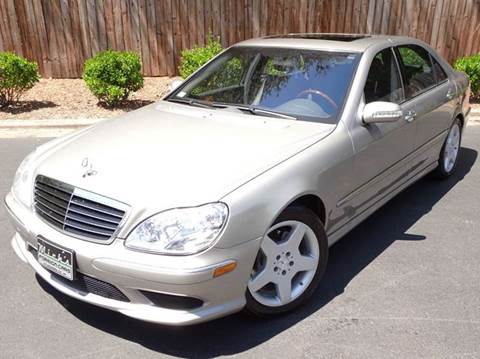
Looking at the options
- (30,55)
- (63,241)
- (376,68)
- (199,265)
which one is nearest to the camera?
(199,265)

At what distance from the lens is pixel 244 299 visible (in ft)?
9.02

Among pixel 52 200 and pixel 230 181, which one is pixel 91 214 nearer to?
pixel 52 200

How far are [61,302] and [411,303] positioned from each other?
7.54 ft

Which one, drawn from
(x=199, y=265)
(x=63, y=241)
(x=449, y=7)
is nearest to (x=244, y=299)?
(x=199, y=265)

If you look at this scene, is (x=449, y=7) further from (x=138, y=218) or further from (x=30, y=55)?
(x=138, y=218)

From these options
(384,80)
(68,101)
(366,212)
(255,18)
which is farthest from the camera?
(255,18)

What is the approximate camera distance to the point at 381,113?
3.40 meters

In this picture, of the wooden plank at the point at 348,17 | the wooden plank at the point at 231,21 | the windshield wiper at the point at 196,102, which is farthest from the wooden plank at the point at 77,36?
the windshield wiper at the point at 196,102

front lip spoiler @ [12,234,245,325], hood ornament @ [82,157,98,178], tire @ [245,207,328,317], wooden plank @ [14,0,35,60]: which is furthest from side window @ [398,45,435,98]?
wooden plank @ [14,0,35,60]

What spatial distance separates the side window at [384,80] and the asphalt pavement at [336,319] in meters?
1.18

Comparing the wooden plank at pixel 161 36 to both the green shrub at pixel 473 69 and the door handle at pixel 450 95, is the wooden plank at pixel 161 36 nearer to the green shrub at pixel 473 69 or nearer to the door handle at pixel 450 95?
the green shrub at pixel 473 69

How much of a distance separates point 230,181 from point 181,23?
722cm

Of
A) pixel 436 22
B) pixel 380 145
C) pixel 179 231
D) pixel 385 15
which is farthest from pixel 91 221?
pixel 436 22

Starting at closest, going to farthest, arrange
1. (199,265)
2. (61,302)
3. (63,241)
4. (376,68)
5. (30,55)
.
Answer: (199,265)
(63,241)
(61,302)
(376,68)
(30,55)
